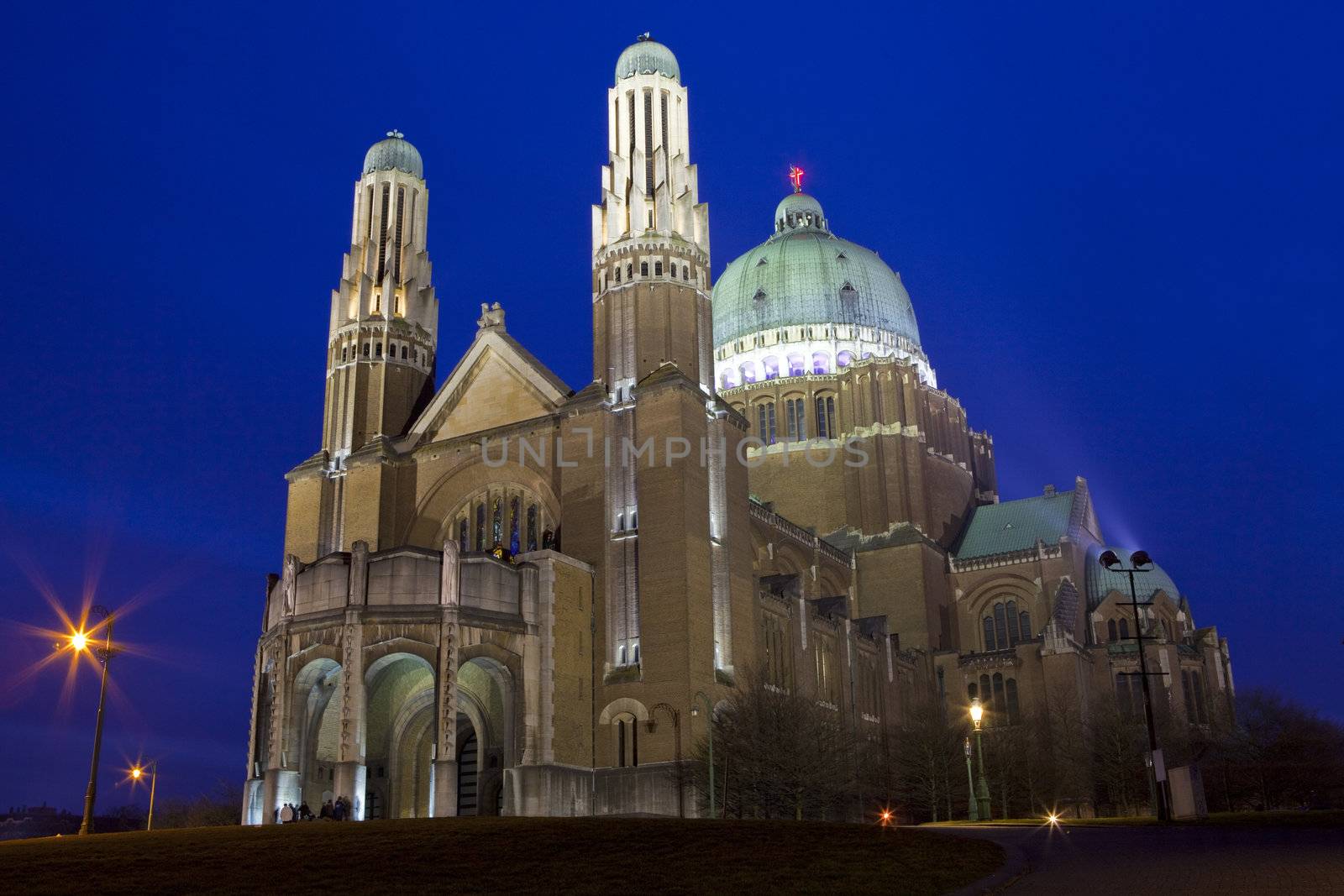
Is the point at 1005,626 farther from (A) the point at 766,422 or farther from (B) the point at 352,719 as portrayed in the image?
(B) the point at 352,719

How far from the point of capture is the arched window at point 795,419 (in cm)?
9412

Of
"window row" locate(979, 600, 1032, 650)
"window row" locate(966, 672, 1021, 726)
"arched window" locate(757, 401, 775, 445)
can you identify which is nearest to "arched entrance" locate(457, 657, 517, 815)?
"window row" locate(966, 672, 1021, 726)

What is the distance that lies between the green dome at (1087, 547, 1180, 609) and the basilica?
14.4 inches

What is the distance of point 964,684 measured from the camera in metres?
81.9

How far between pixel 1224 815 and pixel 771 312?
62574 mm

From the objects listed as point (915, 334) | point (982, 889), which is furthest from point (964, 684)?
point (982, 889)

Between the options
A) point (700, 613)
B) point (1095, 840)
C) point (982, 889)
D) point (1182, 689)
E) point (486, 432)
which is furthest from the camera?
point (1182, 689)

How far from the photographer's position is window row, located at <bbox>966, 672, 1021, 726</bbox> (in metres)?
80.2

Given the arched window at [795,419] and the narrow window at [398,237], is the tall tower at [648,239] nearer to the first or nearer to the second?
the narrow window at [398,237]

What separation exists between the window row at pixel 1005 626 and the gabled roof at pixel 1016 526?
3.54m

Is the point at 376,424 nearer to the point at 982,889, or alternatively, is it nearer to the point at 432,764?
the point at 432,764

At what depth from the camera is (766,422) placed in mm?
96312

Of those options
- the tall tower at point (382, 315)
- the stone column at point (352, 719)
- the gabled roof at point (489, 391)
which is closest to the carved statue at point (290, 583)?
the stone column at point (352, 719)

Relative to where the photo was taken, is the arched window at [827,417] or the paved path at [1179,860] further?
the arched window at [827,417]
